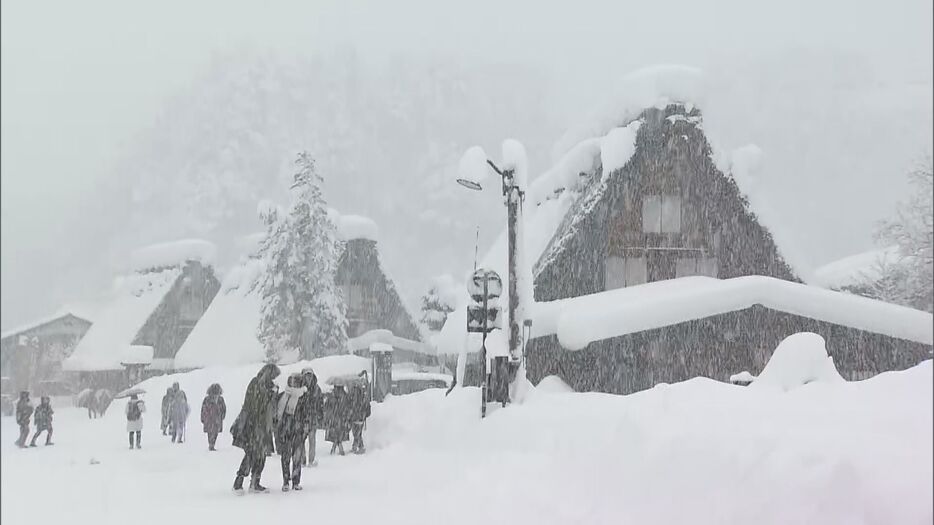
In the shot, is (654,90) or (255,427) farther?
(654,90)

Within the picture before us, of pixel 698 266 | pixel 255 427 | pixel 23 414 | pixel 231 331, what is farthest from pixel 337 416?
pixel 231 331

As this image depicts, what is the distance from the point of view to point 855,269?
33312mm

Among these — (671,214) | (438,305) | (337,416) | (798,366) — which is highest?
(671,214)

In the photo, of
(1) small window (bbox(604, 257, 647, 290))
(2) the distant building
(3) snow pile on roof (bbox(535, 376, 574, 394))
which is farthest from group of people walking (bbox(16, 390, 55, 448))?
(2) the distant building

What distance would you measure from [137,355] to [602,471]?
1161 inches

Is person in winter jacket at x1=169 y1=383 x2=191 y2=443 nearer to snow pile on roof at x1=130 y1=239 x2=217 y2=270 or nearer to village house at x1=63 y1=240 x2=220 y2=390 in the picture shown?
village house at x1=63 y1=240 x2=220 y2=390

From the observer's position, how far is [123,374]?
36.7 metres

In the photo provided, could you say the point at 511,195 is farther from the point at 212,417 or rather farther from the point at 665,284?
the point at 212,417

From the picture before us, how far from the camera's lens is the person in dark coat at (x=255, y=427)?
9.47m

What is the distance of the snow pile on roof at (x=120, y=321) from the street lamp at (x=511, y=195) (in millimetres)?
25110

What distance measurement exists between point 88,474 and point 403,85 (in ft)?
267

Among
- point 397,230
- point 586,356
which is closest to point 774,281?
point 586,356

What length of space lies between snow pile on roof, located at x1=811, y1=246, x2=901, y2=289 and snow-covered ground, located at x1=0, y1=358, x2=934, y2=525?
1972 centimetres

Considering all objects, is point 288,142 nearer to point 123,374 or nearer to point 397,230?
point 397,230
